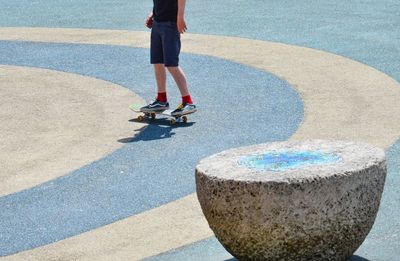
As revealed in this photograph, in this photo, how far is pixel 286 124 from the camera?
10.5 metres

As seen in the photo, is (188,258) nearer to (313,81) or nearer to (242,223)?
(242,223)

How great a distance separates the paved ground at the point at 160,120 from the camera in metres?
7.64

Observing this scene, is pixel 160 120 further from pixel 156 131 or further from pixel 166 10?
pixel 166 10

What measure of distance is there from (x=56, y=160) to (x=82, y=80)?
152 inches

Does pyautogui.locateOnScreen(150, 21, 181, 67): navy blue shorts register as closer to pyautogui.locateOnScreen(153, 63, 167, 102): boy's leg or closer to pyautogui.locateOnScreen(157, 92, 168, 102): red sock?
pyautogui.locateOnScreen(153, 63, 167, 102): boy's leg

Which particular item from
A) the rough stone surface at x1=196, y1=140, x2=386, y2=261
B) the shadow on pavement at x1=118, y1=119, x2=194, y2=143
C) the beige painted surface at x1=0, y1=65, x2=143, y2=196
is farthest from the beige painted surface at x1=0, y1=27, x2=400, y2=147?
the rough stone surface at x1=196, y1=140, x2=386, y2=261

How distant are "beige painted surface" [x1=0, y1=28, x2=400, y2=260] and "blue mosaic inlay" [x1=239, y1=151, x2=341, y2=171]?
882 mm

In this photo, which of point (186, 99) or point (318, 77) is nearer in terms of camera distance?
point (186, 99)

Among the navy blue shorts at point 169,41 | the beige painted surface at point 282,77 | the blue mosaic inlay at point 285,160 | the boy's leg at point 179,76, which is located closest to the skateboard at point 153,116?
the boy's leg at point 179,76

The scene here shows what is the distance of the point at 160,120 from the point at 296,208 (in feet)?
17.4

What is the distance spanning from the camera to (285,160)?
6.65 metres

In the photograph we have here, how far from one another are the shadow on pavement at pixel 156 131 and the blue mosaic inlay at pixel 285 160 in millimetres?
3651

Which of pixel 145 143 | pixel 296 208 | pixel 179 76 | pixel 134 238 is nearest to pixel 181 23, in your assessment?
pixel 179 76

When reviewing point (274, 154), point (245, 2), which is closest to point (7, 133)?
point (274, 154)
